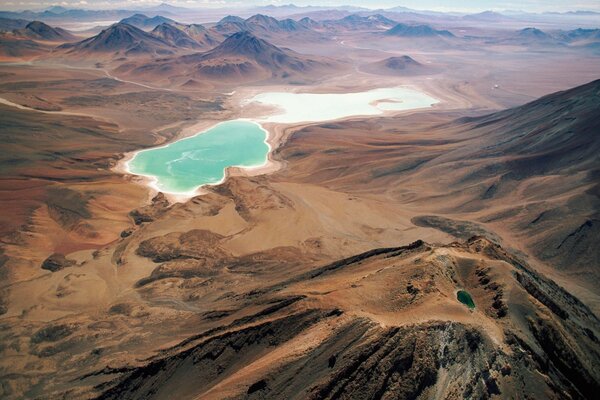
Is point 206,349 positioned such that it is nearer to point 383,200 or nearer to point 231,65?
point 383,200

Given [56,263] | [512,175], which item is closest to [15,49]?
[56,263]

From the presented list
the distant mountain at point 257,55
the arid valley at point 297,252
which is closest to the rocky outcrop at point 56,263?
the arid valley at point 297,252

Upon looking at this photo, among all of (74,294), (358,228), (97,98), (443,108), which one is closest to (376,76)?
(443,108)

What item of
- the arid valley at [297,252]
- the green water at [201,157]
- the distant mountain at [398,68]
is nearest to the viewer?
the arid valley at [297,252]

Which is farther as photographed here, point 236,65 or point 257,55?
point 257,55

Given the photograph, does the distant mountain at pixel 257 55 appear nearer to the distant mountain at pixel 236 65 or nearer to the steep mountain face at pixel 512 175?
the distant mountain at pixel 236 65

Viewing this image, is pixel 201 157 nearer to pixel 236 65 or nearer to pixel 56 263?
pixel 56 263
